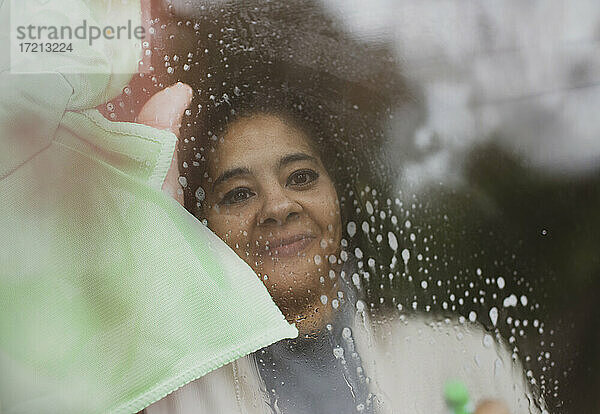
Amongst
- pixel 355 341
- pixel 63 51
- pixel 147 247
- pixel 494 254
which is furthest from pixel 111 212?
pixel 494 254

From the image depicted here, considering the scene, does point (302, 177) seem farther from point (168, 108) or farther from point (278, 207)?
point (168, 108)

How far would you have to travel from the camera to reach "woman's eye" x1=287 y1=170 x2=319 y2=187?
64cm

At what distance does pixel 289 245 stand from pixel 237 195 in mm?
81

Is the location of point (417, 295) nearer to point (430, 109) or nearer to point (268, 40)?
point (430, 109)

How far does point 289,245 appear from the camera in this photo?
64 cm

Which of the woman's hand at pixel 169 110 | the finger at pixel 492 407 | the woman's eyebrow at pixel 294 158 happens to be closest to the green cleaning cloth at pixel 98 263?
the woman's hand at pixel 169 110

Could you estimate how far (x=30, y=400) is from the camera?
0.63 m

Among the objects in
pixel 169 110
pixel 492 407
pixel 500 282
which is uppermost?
pixel 169 110

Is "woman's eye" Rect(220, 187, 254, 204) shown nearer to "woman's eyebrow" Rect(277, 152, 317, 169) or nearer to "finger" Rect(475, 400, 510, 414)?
"woman's eyebrow" Rect(277, 152, 317, 169)

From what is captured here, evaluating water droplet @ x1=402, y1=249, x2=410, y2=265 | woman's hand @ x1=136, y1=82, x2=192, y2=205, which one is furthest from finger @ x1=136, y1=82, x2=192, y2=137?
water droplet @ x1=402, y1=249, x2=410, y2=265

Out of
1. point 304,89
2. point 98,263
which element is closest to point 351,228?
point 304,89

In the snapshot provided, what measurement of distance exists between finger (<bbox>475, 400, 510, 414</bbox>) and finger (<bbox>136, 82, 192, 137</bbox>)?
1.53ft

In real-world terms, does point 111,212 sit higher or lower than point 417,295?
higher

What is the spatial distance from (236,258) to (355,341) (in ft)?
0.54
